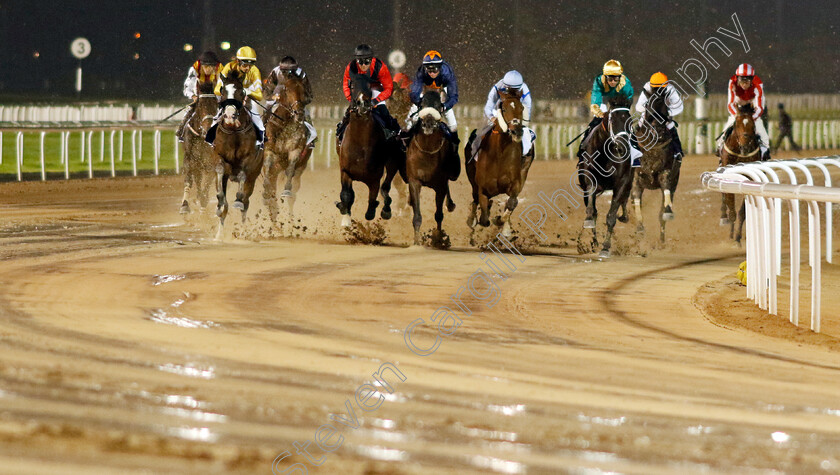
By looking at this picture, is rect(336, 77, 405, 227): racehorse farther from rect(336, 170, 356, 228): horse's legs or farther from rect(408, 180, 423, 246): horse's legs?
rect(408, 180, 423, 246): horse's legs

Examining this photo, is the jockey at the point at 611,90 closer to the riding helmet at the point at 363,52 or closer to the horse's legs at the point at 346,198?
the riding helmet at the point at 363,52

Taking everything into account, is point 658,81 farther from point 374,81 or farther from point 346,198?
point 346,198

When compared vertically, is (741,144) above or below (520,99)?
below

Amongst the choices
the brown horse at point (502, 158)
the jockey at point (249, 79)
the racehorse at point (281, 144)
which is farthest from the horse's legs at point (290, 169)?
the brown horse at point (502, 158)

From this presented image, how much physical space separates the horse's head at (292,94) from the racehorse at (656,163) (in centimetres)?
390

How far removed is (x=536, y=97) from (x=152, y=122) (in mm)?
28306

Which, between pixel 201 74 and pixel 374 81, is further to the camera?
pixel 201 74

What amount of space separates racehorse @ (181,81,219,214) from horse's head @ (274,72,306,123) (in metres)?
0.76

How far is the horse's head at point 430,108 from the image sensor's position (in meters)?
11.6

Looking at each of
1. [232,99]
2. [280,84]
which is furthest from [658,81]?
[232,99]

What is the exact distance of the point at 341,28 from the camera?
64.1 metres

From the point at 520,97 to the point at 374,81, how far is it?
1910 millimetres

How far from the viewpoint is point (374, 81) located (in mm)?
12719

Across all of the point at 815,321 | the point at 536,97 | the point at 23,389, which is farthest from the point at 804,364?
the point at 536,97
